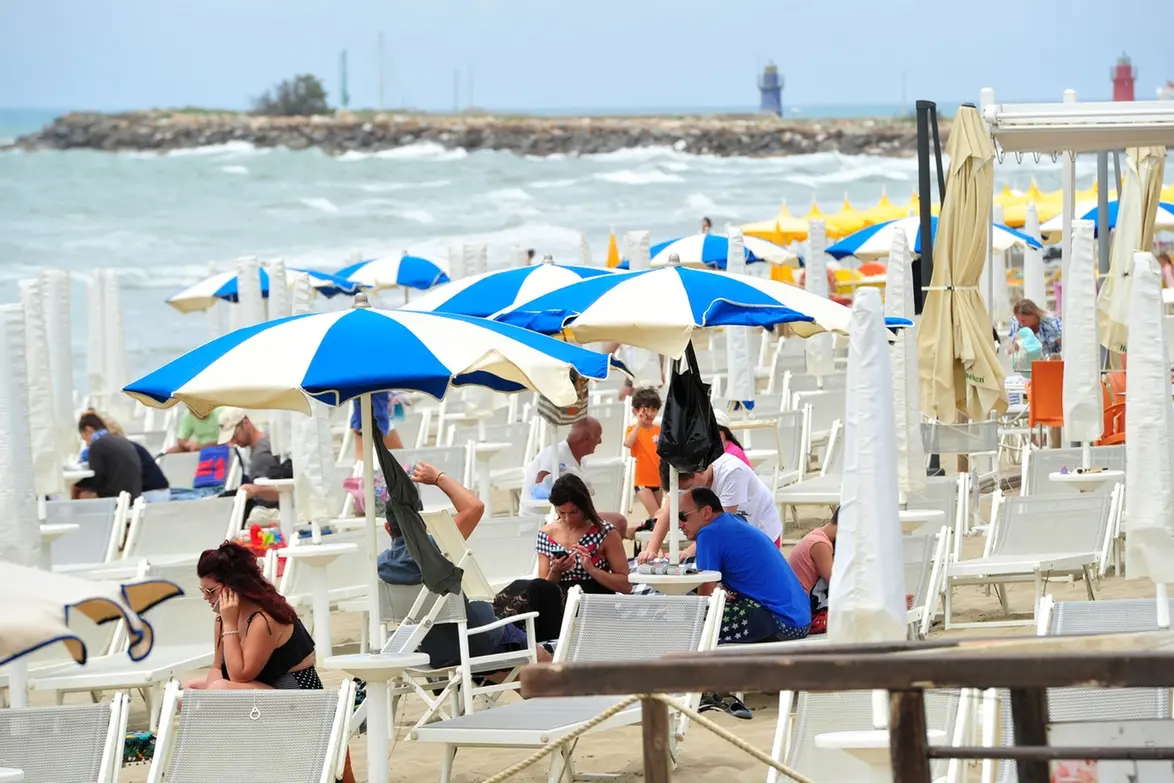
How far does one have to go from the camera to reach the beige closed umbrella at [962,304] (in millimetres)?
8555

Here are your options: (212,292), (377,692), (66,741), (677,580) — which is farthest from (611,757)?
(212,292)

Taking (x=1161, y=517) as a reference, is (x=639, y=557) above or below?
below

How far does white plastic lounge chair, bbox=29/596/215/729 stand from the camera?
5.50 meters

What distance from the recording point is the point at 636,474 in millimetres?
8648

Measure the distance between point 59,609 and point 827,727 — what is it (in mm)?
2064

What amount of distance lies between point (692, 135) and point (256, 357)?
2894 inches

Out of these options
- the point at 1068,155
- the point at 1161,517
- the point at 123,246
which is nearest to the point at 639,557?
the point at 1161,517

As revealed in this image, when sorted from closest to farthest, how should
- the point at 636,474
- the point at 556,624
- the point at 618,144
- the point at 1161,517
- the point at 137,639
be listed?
the point at 137,639 < the point at 1161,517 < the point at 556,624 < the point at 636,474 < the point at 618,144

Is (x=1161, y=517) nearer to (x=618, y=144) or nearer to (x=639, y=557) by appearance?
(x=639, y=557)

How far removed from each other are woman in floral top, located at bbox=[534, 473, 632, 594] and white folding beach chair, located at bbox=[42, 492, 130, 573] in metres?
2.66

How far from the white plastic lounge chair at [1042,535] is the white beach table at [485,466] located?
3.07 m

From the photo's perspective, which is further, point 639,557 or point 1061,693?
point 639,557

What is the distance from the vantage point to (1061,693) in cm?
380

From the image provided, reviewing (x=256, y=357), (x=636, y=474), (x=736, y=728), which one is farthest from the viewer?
(x=636, y=474)
